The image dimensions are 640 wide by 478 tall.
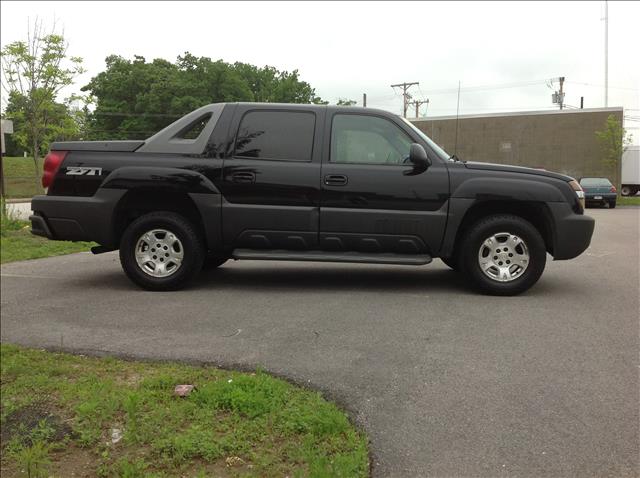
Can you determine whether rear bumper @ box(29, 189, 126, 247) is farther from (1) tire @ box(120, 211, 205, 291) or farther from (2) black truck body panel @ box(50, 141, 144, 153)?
(2) black truck body panel @ box(50, 141, 144, 153)

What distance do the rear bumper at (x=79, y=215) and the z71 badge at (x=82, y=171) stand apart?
192 mm

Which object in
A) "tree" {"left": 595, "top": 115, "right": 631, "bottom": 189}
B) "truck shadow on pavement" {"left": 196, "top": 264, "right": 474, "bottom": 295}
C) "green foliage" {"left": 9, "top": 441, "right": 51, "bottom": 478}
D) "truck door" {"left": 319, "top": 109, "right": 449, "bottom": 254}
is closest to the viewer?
"green foliage" {"left": 9, "top": 441, "right": 51, "bottom": 478}

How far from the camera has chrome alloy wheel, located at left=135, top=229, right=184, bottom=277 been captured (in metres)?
5.75

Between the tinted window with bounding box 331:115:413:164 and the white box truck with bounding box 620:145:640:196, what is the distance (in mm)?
34329

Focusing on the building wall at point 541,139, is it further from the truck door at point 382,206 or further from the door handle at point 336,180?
the door handle at point 336,180

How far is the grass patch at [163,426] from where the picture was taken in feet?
8.14

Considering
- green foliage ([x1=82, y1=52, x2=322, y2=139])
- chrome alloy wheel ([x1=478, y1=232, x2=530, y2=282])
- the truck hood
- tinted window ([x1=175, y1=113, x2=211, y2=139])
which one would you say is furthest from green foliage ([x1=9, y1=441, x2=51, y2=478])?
green foliage ([x1=82, y1=52, x2=322, y2=139])

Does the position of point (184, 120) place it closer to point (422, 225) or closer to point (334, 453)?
point (422, 225)

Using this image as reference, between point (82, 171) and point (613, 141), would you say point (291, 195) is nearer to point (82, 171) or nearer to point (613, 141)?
point (82, 171)

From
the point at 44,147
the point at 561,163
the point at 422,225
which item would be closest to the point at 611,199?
the point at 561,163

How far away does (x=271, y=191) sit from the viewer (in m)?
5.70

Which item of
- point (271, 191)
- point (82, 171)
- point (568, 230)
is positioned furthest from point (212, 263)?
point (568, 230)

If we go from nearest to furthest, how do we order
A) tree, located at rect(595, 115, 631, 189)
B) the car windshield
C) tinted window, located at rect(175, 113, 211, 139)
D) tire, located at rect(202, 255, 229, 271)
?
1. tinted window, located at rect(175, 113, 211, 139)
2. tire, located at rect(202, 255, 229, 271)
3. the car windshield
4. tree, located at rect(595, 115, 631, 189)

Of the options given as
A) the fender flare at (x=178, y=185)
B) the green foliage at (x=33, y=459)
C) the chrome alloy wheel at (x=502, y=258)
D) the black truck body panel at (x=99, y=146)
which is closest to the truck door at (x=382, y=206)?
the chrome alloy wheel at (x=502, y=258)
